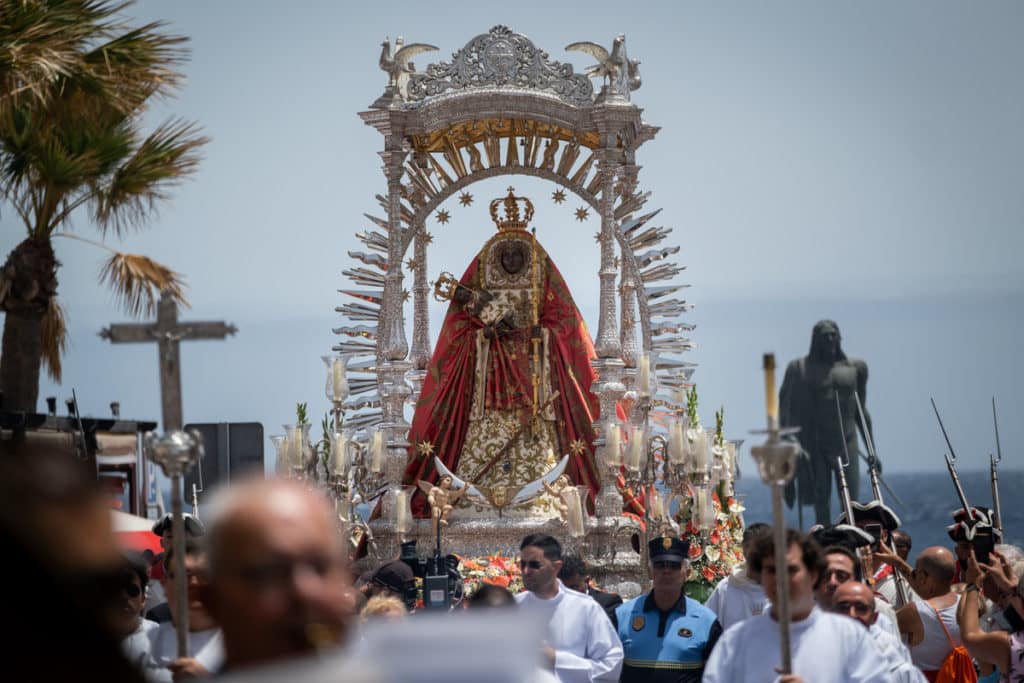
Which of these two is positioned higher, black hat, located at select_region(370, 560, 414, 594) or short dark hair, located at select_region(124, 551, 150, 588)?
short dark hair, located at select_region(124, 551, 150, 588)

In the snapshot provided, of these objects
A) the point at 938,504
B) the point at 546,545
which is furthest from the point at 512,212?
the point at 938,504

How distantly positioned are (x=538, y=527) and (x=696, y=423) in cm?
194

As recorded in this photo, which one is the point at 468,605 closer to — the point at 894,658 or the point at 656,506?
the point at 894,658

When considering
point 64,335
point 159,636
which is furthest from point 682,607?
point 64,335

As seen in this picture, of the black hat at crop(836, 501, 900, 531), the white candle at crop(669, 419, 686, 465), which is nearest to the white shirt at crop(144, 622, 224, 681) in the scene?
→ the black hat at crop(836, 501, 900, 531)

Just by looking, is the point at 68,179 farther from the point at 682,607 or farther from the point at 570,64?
the point at 682,607

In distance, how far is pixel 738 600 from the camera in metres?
8.58

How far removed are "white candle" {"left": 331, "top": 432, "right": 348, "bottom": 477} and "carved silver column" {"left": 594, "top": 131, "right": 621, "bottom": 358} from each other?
2.92 metres

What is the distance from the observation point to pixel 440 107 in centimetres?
1565

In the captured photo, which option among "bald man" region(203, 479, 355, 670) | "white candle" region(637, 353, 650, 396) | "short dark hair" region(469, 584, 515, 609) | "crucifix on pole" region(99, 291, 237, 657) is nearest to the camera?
"bald man" region(203, 479, 355, 670)

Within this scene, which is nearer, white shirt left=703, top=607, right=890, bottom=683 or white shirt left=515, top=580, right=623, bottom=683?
white shirt left=703, top=607, right=890, bottom=683

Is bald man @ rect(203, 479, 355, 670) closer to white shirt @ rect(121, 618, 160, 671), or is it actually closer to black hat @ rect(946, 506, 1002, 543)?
white shirt @ rect(121, 618, 160, 671)

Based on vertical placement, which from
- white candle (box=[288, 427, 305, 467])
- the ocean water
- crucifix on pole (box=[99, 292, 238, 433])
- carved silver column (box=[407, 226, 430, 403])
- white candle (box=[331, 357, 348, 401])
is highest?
carved silver column (box=[407, 226, 430, 403])

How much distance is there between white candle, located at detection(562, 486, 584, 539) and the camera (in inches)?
569
